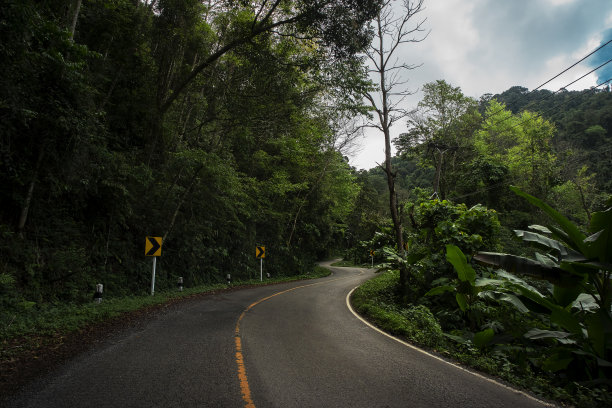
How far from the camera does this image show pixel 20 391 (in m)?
3.13

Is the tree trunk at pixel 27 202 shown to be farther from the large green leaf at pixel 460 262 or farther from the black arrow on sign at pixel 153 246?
the large green leaf at pixel 460 262

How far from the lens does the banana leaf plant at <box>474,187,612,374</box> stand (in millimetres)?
4367

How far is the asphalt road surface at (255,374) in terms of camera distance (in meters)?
3.08

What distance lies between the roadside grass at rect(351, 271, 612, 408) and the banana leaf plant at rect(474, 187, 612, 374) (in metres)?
0.61

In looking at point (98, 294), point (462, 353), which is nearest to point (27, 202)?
point (98, 294)

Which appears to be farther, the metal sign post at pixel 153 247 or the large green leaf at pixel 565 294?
the metal sign post at pixel 153 247

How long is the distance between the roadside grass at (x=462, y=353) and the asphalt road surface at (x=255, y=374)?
0.42 metres

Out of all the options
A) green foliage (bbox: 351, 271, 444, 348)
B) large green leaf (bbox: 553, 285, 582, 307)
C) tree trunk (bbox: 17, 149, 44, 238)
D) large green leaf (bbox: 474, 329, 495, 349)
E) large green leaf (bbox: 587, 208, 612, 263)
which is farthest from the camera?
tree trunk (bbox: 17, 149, 44, 238)

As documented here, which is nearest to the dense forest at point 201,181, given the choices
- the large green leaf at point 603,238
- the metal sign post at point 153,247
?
the large green leaf at point 603,238

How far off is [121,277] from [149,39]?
895 centimetres

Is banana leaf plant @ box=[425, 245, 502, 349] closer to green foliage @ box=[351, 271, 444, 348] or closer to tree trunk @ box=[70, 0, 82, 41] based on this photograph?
green foliage @ box=[351, 271, 444, 348]

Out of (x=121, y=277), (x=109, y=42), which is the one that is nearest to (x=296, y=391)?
(x=121, y=277)

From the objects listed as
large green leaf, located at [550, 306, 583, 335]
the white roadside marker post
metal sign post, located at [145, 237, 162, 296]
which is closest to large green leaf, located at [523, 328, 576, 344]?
large green leaf, located at [550, 306, 583, 335]

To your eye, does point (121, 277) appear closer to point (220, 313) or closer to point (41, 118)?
point (220, 313)
